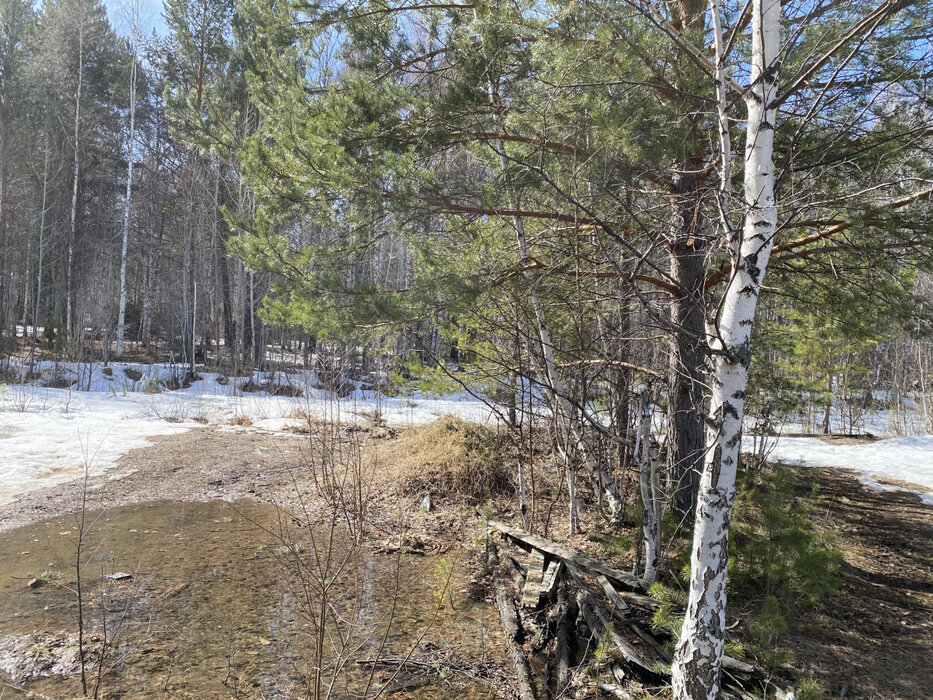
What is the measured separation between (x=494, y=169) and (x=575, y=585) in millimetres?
4213

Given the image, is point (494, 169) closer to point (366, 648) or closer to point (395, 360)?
point (395, 360)

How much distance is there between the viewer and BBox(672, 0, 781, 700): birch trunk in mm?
2455

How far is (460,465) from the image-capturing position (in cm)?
739

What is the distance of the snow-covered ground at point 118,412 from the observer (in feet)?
25.8

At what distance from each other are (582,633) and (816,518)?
381cm

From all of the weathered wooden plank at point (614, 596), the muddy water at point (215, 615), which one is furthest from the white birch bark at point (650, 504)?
the muddy water at point (215, 615)

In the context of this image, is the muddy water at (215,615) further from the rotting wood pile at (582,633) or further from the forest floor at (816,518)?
the forest floor at (816,518)

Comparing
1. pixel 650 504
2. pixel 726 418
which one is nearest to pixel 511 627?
pixel 650 504

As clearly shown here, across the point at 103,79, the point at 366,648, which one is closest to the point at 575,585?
the point at 366,648

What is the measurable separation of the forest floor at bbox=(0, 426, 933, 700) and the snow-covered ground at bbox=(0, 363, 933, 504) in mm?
523

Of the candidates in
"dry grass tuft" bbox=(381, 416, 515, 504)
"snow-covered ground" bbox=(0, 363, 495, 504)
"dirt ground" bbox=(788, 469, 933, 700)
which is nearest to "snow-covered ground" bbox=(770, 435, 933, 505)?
"dirt ground" bbox=(788, 469, 933, 700)

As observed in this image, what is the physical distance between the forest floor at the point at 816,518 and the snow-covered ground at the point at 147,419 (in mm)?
523

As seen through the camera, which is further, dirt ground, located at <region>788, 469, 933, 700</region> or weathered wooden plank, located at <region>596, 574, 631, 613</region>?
weathered wooden plank, located at <region>596, 574, 631, 613</region>

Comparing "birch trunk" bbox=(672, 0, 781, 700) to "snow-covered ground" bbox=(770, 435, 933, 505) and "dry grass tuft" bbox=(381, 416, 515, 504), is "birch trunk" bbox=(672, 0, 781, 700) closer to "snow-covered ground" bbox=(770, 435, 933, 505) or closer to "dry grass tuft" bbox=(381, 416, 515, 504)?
"dry grass tuft" bbox=(381, 416, 515, 504)
